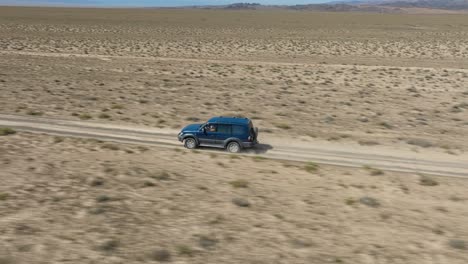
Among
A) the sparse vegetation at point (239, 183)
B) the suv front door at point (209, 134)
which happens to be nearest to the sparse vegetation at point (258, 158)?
the suv front door at point (209, 134)

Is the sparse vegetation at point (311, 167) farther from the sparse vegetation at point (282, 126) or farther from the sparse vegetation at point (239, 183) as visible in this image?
the sparse vegetation at point (282, 126)

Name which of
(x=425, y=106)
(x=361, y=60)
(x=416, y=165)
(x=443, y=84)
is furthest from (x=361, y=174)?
(x=361, y=60)

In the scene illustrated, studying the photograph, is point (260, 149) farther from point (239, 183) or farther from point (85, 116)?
point (85, 116)

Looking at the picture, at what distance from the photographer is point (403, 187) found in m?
16.0

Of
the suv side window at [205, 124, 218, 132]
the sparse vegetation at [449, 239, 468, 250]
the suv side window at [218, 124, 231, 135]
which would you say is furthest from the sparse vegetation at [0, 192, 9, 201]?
the sparse vegetation at [449, 239, 468, 250]

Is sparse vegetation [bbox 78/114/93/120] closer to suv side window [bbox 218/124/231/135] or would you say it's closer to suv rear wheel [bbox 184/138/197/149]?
suv rear wheel [bbox 184/138/197/149]

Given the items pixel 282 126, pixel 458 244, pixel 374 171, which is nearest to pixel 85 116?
pixel 282 126

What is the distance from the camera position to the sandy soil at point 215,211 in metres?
10.9

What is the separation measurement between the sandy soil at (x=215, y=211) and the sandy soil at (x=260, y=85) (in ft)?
21.1

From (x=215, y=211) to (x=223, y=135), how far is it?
7.09 m

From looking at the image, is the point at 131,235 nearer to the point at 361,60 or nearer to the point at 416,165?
the point at 416,165

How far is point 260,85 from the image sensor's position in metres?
37.1

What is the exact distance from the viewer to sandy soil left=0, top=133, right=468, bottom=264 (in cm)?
1093

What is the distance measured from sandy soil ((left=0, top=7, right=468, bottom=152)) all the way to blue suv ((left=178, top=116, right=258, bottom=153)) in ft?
12.8
